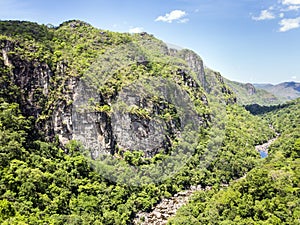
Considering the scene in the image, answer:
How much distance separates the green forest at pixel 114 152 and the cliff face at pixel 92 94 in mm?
149

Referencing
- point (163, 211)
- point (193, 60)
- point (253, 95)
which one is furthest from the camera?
point (253, 95)

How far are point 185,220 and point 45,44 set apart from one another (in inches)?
1023

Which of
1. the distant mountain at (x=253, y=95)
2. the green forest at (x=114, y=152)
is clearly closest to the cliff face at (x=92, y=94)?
the green forest at (x=114, y=152)

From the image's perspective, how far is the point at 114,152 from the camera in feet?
116

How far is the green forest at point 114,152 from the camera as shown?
22.5 m

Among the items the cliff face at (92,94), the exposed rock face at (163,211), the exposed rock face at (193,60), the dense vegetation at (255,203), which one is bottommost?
the exposed rock face at (163,211)

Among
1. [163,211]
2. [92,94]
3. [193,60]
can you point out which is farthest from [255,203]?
[193,60]

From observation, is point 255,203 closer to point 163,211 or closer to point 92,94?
point 163,211

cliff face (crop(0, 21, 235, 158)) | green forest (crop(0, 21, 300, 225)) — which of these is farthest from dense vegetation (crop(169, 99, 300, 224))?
cliff face (crop(0, 21, 235, 158))

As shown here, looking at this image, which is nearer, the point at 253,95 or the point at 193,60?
the point at 193,60

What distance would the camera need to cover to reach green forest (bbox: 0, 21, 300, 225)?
74.0 ft

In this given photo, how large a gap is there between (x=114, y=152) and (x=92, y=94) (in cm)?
696

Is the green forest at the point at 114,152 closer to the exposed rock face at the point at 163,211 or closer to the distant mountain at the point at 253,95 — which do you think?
the exposed rock face at the point at 163,211

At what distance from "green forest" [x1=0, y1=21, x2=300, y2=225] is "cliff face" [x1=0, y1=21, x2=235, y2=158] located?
0.15 m
